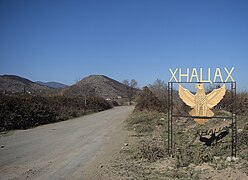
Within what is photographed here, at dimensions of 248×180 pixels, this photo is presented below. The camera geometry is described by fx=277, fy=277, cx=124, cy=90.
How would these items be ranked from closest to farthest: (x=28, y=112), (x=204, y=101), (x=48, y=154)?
(x=204, y=101) < (x=48, y=154) < (x=28, y=112)

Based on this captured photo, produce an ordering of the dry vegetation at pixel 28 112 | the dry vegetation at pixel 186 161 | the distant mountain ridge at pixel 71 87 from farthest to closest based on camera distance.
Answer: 1. the distant mountain ridge at pixel 71 87
2. the dry vegetation at pixel 28 112
3. the dry vegetation at pixel 186 161

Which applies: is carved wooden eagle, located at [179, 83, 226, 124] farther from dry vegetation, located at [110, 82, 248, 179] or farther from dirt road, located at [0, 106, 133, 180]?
dirt road, located at [0, 106, 133, 180]

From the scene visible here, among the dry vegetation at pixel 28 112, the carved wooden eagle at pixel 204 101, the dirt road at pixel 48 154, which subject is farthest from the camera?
the dry vegetation at pixel 28 112

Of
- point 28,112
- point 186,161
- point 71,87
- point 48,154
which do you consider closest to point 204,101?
point 186,161

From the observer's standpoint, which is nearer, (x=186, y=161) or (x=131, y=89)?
(x=186, y=161)

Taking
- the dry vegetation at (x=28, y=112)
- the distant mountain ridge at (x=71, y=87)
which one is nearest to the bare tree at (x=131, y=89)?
the distant mountain ridge at (x=71, y=87)

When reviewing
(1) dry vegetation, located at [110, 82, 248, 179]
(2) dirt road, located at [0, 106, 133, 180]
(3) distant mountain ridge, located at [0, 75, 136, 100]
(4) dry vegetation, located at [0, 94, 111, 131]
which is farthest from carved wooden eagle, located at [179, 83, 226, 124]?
(3) distant mountain ridge, located at [0, 75, 136, 100]

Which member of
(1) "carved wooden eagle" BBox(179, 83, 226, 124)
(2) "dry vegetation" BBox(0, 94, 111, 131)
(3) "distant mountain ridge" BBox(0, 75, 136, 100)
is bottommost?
(2) "dry vegetation" BBox(0, 94, 111, 131)

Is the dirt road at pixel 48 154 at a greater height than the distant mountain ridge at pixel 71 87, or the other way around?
the distant mountain ridge at pixel 71 87

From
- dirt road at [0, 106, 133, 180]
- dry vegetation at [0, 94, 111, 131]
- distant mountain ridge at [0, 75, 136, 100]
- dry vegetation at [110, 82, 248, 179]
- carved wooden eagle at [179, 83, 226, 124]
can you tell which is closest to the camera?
dry vegetation at [110, 82, 248, 179]

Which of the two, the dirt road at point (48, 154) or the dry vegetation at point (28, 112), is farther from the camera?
the dry vegetation at point (28, 112)

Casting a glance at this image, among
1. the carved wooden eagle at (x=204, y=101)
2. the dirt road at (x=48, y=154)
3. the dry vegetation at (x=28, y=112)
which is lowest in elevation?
the dirt road at (x=48, y=154)

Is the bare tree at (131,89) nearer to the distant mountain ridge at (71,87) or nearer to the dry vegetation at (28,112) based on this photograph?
the distant mountain ridge at (71,87)

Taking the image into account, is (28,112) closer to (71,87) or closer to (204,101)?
(204,101)
